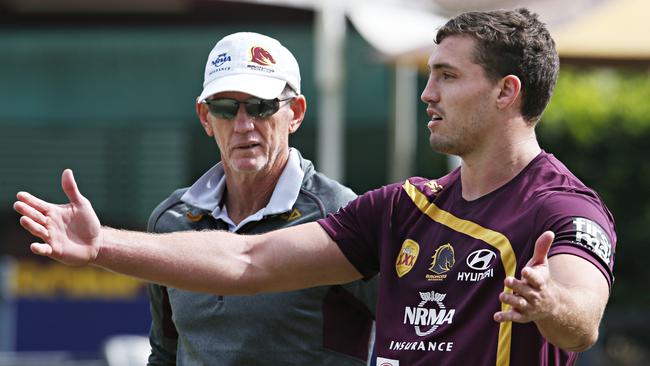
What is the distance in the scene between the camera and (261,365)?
4434 millimetres

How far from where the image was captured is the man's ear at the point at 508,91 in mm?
3730

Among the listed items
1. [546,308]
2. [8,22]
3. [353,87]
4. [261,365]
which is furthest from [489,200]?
[8,22]

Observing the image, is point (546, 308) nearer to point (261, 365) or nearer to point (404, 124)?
point (261, 365)

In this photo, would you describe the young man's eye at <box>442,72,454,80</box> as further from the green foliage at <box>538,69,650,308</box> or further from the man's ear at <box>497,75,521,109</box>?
the green foliage at <box>538,69,650,308</box>

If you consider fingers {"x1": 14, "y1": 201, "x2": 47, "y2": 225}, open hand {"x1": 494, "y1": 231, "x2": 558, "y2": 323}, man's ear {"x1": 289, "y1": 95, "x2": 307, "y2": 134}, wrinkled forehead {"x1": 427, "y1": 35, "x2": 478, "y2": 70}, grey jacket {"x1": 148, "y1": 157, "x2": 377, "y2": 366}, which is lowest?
grey jacket {"x1": 148, "y1": 157, "x2": 377, "y2": 366}

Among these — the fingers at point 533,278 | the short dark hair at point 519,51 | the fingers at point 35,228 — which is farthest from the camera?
the short dark hair at point 519,51

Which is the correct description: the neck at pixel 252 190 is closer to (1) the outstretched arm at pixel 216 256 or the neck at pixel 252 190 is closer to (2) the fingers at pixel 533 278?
(1) the outstretched arm at pixel 216 256

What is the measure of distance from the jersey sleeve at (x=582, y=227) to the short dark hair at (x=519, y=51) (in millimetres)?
358

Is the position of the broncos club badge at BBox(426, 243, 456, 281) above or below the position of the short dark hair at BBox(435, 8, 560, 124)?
below

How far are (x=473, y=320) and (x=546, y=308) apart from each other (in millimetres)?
479

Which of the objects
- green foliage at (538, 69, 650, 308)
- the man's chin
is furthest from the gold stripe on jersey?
green foliage at (538, 69, 650, 308)

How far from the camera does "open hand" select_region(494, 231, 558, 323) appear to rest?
312 centimetres

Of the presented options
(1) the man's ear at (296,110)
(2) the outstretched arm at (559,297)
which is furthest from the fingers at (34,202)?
(2) the outstretched arm at (559,297)

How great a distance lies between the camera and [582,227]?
11.2 feet
